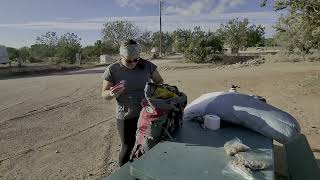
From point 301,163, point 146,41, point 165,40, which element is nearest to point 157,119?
point 301,163

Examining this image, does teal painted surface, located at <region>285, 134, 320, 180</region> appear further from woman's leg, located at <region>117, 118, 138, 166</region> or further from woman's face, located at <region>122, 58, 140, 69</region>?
woman's face, located at <region>122, 58, 140, 69</region>

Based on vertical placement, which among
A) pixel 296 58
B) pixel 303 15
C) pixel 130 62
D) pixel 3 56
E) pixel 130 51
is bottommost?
pixel 296 58

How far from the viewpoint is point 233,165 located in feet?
7.39

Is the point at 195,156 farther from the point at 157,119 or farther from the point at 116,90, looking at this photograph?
the point at 116,90

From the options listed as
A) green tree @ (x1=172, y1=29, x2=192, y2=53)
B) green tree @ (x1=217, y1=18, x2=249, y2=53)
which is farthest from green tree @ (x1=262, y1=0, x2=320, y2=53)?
green tree @ (x1=217, y1=18, x2=249, y2=53)

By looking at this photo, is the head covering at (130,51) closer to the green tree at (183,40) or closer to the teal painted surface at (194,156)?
the teal painted surface at (194,156)

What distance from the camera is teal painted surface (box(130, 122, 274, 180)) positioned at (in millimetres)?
2152

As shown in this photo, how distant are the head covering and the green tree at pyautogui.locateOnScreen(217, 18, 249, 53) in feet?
154

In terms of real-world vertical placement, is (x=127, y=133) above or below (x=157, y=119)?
below

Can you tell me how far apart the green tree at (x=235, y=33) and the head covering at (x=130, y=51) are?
4689cm

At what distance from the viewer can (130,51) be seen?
3.51 metres

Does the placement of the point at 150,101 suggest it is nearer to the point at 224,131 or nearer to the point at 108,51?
the point at 224,131

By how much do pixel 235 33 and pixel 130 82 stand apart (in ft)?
156

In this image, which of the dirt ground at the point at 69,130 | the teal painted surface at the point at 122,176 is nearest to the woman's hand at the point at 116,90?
the teal painted surface at the point at 122,176
